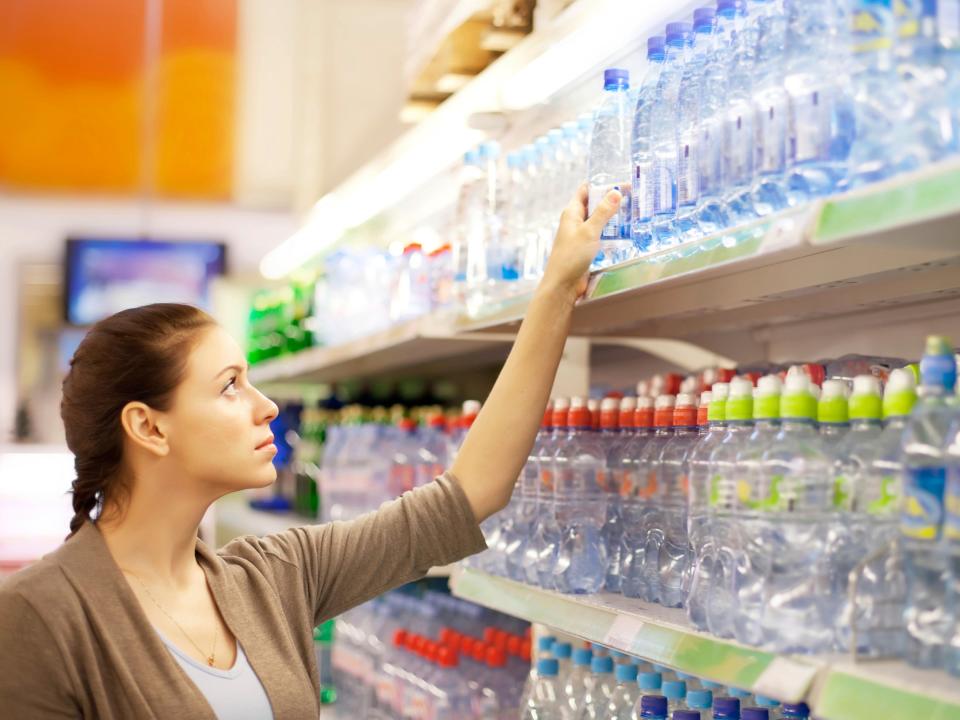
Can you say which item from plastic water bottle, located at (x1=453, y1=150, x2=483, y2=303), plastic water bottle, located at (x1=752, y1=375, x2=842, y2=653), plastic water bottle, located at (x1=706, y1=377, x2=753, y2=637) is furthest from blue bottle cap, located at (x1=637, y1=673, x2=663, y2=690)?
plastic water bottle, located at (x1=453, y1=150, x2=483, y2=303)

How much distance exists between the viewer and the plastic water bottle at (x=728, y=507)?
170 centimetres

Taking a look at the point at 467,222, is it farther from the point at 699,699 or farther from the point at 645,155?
the point at 699,699

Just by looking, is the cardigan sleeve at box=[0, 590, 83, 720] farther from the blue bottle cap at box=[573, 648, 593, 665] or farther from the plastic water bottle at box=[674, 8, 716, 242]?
the plastic water bottle at box=[674, 8, 716, 242]

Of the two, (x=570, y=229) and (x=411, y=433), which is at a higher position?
(x=570, y=229)

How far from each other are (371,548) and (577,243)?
2.36 ft

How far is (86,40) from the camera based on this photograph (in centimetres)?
822

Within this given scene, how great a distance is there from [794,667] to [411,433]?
8.80 ft

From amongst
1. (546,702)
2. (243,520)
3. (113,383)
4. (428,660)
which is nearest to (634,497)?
(546,702)

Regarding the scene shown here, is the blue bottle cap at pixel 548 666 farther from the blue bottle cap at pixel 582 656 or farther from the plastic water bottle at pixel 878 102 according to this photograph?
the plastic water bottle at pixel 878 102

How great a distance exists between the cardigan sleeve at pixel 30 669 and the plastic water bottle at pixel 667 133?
1138 millimetres

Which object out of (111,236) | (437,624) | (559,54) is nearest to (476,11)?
(559,54)

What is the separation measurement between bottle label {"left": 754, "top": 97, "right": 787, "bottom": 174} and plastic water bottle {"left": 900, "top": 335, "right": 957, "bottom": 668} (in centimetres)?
32

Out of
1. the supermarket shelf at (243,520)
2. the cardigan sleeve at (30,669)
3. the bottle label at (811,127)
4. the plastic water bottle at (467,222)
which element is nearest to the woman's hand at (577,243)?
the bottle label at (811,127)

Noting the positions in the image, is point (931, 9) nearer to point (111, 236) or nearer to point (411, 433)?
point (411, 433)
